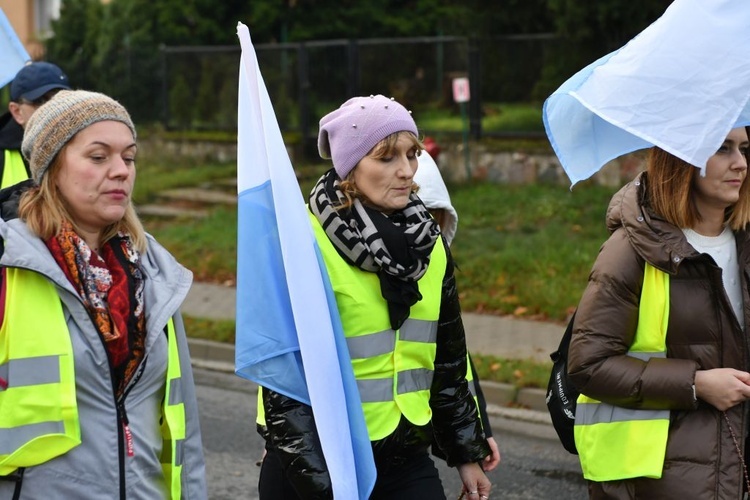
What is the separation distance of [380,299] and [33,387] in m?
0.99

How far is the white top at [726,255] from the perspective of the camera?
344cm

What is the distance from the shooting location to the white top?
3.44 m

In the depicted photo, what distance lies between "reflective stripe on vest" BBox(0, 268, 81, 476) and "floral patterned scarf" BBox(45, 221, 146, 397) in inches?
4.9

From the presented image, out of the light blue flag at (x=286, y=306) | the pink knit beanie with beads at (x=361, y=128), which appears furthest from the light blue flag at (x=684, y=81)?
the light blue flag at (x=286, y=306)

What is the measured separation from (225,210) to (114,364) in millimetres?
12654

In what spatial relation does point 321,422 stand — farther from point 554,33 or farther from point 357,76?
point 357,76

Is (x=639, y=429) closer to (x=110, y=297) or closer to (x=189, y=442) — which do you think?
(x=189, y=442)

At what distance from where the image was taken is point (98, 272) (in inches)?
124

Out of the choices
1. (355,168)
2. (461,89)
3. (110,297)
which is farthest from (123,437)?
(461,89)

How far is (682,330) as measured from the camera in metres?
3.37

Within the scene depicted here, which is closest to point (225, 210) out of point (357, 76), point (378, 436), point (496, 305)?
point (357, 76)

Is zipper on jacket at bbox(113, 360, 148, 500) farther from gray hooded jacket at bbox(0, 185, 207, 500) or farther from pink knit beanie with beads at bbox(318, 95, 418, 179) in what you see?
pink knit beanie with beads at bbox(318, 95, 418, 179)

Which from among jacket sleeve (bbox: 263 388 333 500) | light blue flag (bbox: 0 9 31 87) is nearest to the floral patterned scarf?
jacket sleeve (bbox: 263 388 333 500)

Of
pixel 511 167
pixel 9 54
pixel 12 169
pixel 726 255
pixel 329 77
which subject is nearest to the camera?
pixel 726 255
